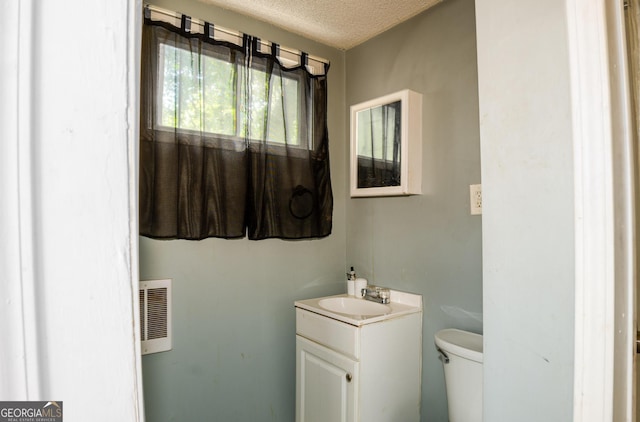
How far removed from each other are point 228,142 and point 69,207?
163 centimetres

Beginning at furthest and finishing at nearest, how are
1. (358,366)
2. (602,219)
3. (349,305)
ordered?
(349,305) → (358,366) → (602,219)

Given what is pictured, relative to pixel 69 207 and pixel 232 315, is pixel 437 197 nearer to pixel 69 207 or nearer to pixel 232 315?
pixel 232 315

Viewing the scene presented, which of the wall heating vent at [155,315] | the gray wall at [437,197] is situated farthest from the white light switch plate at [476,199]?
the wall heating vent at [155,315]

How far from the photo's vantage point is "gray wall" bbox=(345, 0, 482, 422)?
1.74m

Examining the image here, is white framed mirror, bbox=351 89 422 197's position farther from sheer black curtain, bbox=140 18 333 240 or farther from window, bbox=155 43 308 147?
window, bbox=155 43 308 147

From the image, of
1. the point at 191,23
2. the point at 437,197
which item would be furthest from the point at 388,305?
the point at 191,23

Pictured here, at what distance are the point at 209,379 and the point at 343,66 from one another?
2.02m

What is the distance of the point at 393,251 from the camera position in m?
2.10

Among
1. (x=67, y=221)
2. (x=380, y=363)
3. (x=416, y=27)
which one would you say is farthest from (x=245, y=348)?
(x=416, y=27)

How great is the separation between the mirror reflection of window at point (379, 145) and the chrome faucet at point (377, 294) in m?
0.60

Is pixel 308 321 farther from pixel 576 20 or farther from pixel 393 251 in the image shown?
pixel 576 20

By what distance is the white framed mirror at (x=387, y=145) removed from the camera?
6.34ft

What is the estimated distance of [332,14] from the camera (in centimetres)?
196

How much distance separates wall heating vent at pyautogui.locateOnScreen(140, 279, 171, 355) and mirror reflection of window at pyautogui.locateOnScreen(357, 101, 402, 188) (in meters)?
1.22
